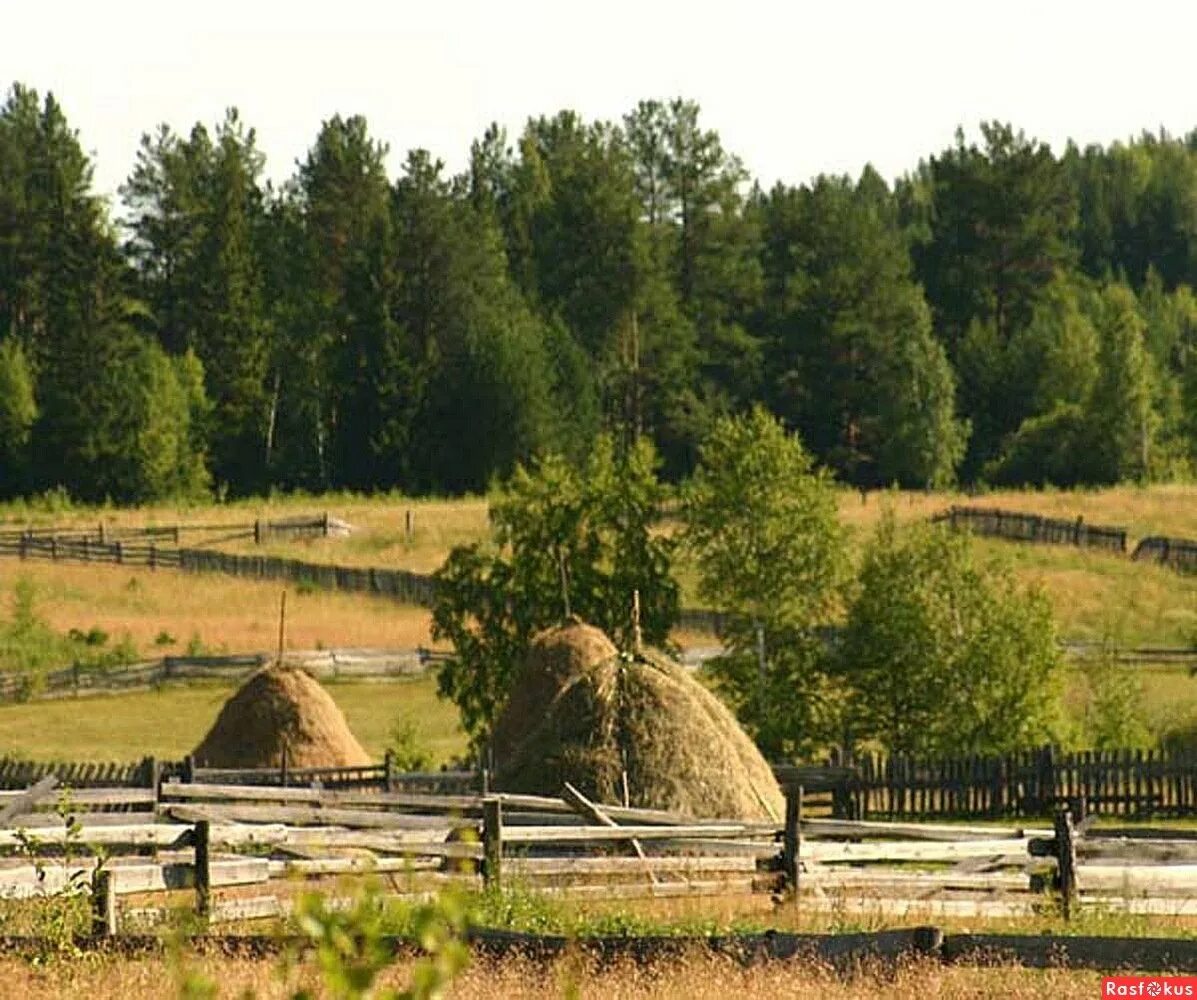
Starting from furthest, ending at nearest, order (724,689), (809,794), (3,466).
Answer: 1. (3,466)
2. (724,689)
3. (809,794)

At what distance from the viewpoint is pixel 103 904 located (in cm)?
1659

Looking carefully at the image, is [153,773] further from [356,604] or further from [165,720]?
[356,604]

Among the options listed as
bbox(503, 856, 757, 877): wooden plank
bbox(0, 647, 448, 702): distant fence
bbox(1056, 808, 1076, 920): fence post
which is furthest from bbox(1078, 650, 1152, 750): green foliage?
bbox(0, 647, 448, 702): distant fence

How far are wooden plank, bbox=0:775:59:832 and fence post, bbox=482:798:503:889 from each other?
4.60 meters

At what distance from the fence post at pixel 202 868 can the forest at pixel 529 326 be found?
269 feet

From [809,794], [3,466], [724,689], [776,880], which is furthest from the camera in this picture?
[3,466]

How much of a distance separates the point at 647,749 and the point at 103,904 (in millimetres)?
10926

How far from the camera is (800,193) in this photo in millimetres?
117562

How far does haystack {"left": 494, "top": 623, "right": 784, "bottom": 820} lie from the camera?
26.8 metres

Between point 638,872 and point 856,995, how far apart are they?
8.47 meters

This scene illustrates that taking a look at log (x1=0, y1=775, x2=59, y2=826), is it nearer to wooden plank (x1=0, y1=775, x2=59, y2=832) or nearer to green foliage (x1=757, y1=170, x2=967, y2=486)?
wooden plank (x1=0, y1=775, x2=59, y2=832)

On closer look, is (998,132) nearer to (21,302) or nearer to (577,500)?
(21,302)

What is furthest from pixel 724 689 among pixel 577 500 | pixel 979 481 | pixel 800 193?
pixel 800 193

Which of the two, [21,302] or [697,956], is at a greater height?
[21,302]
